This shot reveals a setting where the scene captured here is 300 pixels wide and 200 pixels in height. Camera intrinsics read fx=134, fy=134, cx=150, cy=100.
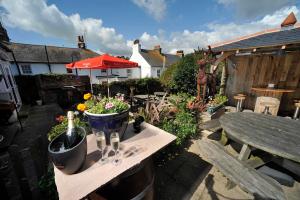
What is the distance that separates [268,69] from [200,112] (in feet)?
10.8

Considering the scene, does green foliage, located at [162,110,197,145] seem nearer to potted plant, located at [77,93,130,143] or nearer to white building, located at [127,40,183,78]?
potted plant, located at [77,93,130,143]

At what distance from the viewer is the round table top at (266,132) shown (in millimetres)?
1822

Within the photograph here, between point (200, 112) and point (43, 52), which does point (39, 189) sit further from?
point (43, 52)

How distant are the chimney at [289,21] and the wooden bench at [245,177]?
20.8ft

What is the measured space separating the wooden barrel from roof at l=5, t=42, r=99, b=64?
19.6m

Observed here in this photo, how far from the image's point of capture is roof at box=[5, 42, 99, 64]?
49.8ft

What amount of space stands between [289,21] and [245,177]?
267 inches

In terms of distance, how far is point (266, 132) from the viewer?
2301 mm

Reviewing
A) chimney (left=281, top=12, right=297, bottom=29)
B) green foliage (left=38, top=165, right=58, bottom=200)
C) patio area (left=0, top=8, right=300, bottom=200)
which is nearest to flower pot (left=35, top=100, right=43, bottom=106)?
patio area (left=0, top=8, right=300, bottom=200)

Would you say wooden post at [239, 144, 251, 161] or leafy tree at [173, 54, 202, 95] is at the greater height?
leafy tree at [173, 54, 202, 95]

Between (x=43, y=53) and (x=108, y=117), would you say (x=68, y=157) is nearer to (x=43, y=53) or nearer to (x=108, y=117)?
(x=108, y=117)

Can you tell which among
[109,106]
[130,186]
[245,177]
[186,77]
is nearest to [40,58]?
[186,77]

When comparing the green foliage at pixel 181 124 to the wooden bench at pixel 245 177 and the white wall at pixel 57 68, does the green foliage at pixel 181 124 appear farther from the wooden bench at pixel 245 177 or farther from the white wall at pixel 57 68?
the white wall at pixel 57 68

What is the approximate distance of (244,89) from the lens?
20.1 feet
